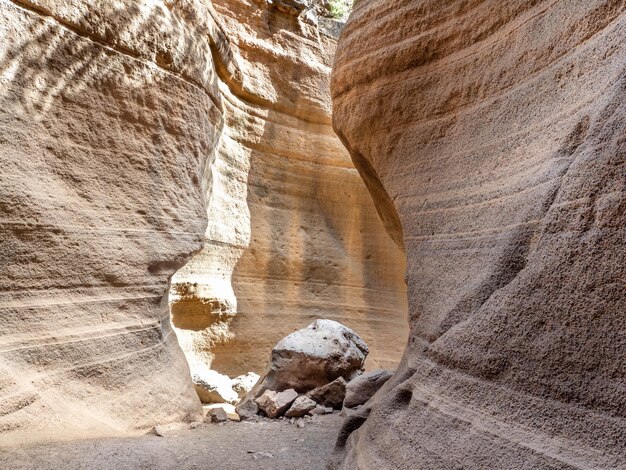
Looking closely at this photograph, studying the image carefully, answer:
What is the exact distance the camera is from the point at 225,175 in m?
7.57

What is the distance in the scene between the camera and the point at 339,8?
10.3 meters

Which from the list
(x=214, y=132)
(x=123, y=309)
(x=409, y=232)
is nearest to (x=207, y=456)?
(x=123, y=309)

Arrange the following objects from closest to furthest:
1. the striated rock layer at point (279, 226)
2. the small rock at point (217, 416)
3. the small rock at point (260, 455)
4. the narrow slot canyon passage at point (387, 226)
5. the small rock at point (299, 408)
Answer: the narrow slot canyon passage at point (387, 226), the small rock at point (260, 455), the small rock at point (217, 416), the small rock at point (299, 408), the striated rock layer at point (279, 226)

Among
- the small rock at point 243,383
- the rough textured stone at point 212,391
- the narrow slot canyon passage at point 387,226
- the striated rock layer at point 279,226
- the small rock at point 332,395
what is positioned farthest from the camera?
the striated rock layer at point 279,226

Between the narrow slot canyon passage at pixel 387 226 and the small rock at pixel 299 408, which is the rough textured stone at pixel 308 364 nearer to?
the narrow slot canyon passage at pixel 387 226

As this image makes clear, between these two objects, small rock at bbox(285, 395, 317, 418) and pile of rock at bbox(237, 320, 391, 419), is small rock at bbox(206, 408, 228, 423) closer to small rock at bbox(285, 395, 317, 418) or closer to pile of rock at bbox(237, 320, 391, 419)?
pile of rock at bbox(237, 320, 391, 419)

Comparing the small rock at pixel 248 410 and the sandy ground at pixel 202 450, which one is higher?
the sandy ground at pixel 202 450

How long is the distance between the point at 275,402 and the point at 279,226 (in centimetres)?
407

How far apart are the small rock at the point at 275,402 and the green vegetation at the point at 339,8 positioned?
25.4 ft

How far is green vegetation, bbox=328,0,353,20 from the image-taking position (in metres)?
10.0

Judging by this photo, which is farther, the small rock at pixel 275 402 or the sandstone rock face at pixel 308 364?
the sandstone rock face at pixel 308 364

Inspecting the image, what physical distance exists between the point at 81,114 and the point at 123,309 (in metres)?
1.65

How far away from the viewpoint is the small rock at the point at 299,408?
4.50m

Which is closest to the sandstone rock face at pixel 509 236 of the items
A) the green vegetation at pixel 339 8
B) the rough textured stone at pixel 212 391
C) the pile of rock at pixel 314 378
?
the pile of rock at pixel 314 378
